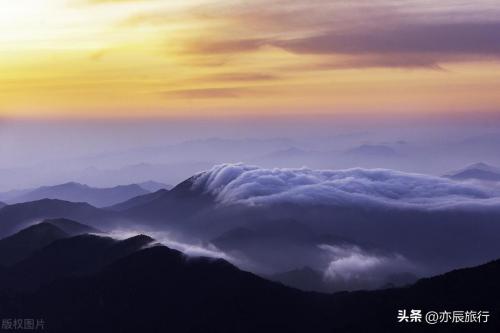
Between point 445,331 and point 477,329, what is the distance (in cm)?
1124

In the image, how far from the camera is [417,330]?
654 feet

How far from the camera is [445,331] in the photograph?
19338 centimetres

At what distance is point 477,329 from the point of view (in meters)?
195

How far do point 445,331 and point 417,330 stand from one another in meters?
9.55

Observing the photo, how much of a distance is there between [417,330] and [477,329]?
19.0 metres
